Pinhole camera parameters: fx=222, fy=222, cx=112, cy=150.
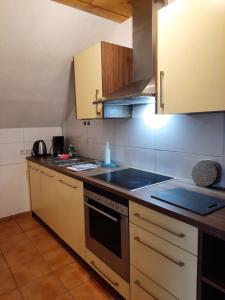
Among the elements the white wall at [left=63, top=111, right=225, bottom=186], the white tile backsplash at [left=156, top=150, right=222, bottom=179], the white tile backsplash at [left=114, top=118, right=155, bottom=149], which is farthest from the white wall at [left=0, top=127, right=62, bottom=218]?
the white tile backsplash at [left=156, top=150, right=222, bottom=179]

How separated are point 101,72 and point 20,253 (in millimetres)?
1900

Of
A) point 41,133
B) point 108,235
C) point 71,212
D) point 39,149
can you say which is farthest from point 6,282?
point 41,133

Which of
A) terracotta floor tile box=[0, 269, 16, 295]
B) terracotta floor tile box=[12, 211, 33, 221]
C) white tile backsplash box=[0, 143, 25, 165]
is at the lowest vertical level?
terracotta floor tile box=[0, 269, 16, 295]

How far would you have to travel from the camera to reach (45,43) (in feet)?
6.79

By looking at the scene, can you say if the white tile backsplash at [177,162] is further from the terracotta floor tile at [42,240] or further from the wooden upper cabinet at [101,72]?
the terracotta floor tile at [42,240]

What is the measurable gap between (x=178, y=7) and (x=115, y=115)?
38.1 inches

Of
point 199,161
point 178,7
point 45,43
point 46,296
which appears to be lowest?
point 46,296

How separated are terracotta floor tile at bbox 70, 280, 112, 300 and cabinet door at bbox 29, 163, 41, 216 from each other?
127cm

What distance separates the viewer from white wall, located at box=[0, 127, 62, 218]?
2.82 metres

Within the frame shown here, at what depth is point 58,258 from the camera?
210 centimetres

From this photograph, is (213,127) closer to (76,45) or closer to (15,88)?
(76,45)

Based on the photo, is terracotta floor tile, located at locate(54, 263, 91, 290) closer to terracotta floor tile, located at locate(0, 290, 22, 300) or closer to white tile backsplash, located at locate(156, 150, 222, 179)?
terracotta floor tile, located at locate(0, 290, 22, 300)

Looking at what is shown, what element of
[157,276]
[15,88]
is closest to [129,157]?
[157,276]

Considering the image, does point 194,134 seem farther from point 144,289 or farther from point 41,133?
point 41,133
